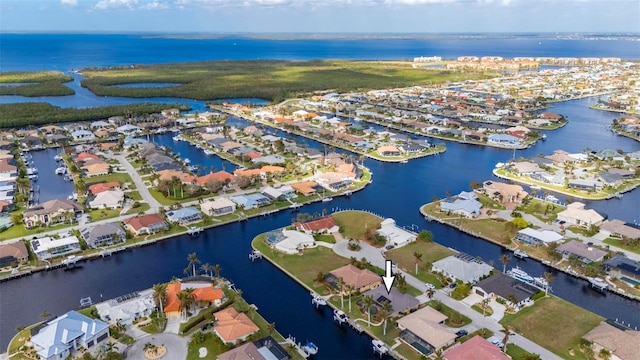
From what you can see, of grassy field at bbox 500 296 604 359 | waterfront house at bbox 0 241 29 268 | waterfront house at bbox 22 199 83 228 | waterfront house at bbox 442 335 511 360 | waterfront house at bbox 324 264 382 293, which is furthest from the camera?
waterfront house at bbox 22 199 83 228

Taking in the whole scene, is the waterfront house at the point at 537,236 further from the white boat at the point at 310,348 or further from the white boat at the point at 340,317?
the white boat at the point at 310,348

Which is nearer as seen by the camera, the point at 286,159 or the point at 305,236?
the point at 305,236

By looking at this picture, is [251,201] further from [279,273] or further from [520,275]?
[520,275]

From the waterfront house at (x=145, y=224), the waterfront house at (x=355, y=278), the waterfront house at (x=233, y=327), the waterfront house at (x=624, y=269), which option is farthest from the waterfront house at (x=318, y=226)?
the waterfront house at (x=624, y=269)

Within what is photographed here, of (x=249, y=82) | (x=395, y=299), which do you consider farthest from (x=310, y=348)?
(x=249, y=82)

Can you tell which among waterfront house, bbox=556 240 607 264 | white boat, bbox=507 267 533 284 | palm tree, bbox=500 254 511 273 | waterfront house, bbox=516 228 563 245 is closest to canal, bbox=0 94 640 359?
palm tree, bbox=500 254 511 273

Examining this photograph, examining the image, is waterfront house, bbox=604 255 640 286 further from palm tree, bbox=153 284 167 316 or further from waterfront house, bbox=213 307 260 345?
palm tree, bbox=153 284 167 316

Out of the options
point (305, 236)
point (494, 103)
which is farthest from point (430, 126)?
point (305, 236)

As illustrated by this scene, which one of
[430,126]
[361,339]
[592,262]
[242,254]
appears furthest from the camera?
[430,126]

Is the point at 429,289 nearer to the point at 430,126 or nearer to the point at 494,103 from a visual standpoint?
the point at 430,126
